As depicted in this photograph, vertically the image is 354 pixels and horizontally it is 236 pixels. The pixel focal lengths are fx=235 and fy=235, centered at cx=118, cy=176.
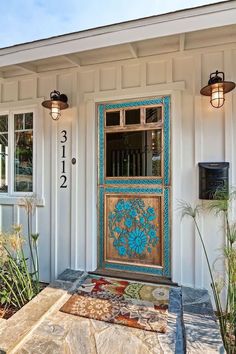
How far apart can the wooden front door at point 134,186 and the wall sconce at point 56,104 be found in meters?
0.50

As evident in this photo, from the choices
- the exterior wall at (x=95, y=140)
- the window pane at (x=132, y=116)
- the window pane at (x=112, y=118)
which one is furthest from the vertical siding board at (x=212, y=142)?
the window pane at (x=112, y=118)

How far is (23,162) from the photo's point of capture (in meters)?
3.61

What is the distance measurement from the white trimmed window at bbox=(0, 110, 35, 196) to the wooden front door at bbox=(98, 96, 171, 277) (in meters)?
1.13

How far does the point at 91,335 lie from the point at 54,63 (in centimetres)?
329

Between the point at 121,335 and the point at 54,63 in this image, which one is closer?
the point at 121,335

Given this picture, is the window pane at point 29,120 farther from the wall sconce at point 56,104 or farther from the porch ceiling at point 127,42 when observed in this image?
the porch ceiling at point 127,42

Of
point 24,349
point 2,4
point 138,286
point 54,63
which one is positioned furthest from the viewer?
point 2,4

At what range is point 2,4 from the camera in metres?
5.04

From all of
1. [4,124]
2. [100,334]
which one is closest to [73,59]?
[4,124]

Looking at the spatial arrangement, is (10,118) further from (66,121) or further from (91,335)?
(91,335)

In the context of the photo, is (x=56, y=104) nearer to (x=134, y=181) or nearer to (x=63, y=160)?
(x=63, y=160)

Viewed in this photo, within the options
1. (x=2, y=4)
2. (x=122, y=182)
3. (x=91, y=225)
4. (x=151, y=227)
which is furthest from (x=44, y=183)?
(x=2, y=4)

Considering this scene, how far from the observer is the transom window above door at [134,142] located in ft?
9.86

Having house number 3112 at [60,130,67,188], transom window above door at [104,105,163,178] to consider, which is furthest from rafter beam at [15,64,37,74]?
transom window above door at [104,105,163,178]
